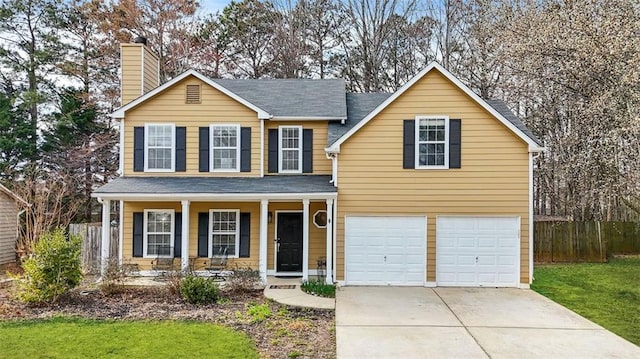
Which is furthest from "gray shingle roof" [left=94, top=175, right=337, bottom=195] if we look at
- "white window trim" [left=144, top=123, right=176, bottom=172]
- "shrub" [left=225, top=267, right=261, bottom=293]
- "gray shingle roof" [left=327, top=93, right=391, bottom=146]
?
"shrub" [left=225, top=267, right=261, bottom=293]

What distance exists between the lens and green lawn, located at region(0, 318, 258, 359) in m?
6.79

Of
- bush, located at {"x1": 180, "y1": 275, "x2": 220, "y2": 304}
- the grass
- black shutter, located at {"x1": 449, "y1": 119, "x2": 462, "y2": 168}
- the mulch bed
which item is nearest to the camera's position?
the mulch bed

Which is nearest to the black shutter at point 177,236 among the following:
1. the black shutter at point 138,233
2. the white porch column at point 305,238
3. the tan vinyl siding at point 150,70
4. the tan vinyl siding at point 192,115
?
the black shutter at point 138,233

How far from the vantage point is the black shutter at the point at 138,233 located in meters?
13.6

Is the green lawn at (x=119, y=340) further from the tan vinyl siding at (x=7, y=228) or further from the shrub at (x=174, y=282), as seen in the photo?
the tan vinyl siding at (x=7, y=228)

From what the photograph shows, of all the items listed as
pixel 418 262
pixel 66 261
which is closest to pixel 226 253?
pixel 66 261

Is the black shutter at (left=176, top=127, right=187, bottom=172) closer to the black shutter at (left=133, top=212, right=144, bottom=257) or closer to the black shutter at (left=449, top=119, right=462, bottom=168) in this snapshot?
the black shutter at (left=133, top=212, right=144, bottom=257)

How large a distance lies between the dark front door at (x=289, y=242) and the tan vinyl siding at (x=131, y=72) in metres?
6.20

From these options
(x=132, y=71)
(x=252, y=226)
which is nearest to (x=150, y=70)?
(x=132, y=71)

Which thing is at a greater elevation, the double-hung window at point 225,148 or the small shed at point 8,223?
the double-hung window at point 225,148

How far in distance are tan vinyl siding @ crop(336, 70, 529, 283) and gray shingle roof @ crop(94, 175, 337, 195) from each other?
939 millimetres

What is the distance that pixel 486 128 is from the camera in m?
12.4

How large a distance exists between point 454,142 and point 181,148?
797cm

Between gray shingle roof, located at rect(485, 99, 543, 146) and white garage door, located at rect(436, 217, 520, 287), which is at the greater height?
gray shingle roof, located at rect(485, 99, 543, 146)
